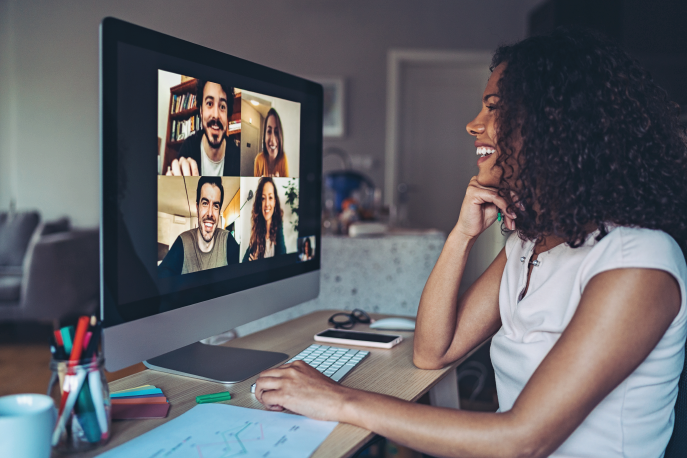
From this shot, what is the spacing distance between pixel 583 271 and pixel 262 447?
49cm

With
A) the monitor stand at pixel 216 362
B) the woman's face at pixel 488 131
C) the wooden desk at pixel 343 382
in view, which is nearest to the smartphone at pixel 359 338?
the wooden desk at pixel 343 382

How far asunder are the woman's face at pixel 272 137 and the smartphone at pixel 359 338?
39 centimetres

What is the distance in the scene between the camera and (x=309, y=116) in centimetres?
120

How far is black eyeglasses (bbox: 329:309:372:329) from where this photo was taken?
1.28 meters

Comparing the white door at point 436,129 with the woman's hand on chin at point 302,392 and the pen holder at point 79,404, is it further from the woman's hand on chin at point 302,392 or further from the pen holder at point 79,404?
the pen holder at point 79,404

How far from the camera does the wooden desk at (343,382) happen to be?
0.68 m

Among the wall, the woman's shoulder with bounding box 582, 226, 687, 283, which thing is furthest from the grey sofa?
the woman's shoulder with bounding box 582, 226, 687, 283

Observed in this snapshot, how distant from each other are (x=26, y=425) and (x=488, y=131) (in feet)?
2.65

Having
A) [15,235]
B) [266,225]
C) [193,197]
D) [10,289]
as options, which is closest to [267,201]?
[266,225]

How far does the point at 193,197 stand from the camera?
0.86 meters

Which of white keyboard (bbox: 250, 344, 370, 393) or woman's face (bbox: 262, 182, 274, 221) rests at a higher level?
woman's face (bbox: 262, 182, 274, 221)

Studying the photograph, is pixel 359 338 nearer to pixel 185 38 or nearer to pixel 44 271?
pixel 44 271

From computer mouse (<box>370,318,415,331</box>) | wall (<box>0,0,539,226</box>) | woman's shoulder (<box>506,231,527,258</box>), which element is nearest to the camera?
woman's shoulder (<box>506,231,527,258</box>)

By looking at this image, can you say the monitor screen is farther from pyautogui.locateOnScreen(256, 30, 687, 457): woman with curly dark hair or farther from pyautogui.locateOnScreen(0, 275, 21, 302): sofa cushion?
pyautogui.locateOnScreen(0, 275, 21, 302): sofa cushion
